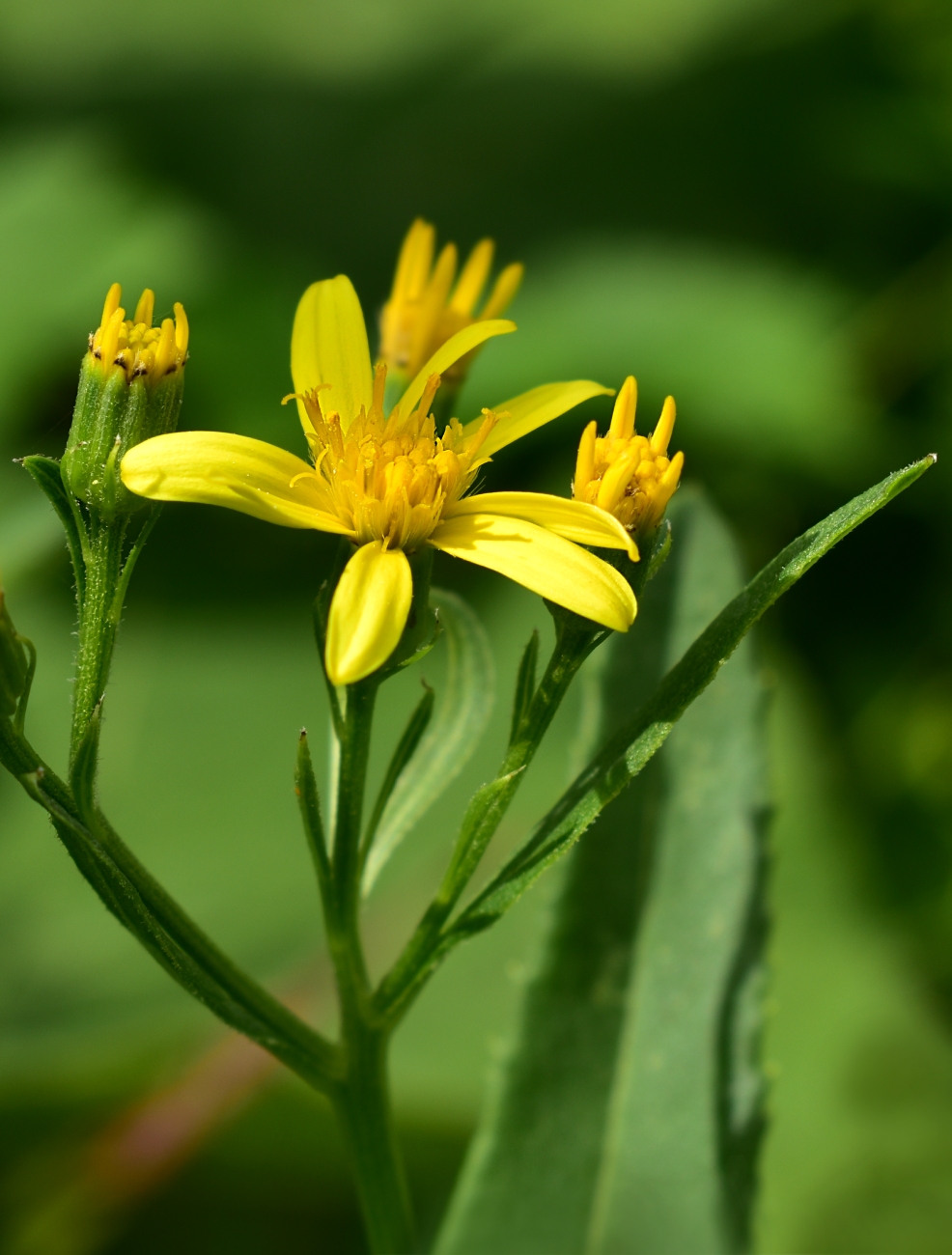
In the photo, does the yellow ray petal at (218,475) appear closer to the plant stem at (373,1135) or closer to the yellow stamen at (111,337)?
the yellow stamen at (111,337)

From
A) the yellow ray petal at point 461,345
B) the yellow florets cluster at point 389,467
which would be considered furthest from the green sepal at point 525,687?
→ the yellow ray petal at point 461,345

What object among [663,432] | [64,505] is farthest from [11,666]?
[663,432]

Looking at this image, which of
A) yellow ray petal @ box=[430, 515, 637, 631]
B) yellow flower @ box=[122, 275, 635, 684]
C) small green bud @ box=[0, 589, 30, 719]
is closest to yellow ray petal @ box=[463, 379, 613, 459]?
yellow flower @ box=[122, 275, 635, 684]

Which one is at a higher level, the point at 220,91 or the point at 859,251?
the point at 220,91

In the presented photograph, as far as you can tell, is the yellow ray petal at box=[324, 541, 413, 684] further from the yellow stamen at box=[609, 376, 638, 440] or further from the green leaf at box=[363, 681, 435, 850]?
the yellow stamen at box=[609, 376, 638, 440]

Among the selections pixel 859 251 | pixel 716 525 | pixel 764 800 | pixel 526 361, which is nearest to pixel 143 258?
pixel 526 361

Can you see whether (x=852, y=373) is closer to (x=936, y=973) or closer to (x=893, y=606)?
(x=893, y=606)

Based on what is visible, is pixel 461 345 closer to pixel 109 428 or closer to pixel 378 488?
pixel 378 488
